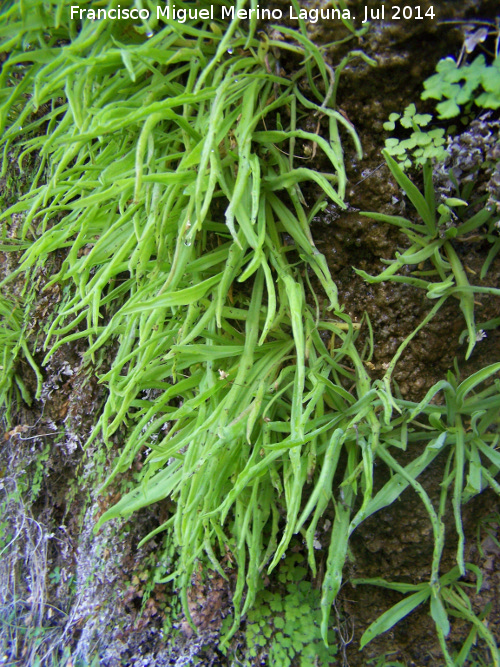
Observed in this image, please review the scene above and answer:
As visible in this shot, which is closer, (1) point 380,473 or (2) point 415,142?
(2) point 415,142

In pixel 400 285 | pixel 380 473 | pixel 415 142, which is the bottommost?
pixel 380 473

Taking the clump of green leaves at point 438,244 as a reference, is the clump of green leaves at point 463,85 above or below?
above

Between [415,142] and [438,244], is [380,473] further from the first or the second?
[415,142]

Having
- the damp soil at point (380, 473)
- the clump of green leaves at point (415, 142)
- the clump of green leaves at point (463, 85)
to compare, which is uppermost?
the clump of green leaves at point (463, 85)

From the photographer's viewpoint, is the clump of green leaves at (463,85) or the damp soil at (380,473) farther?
the damp soil at (380,473)

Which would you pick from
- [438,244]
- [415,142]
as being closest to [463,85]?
[415,142]
